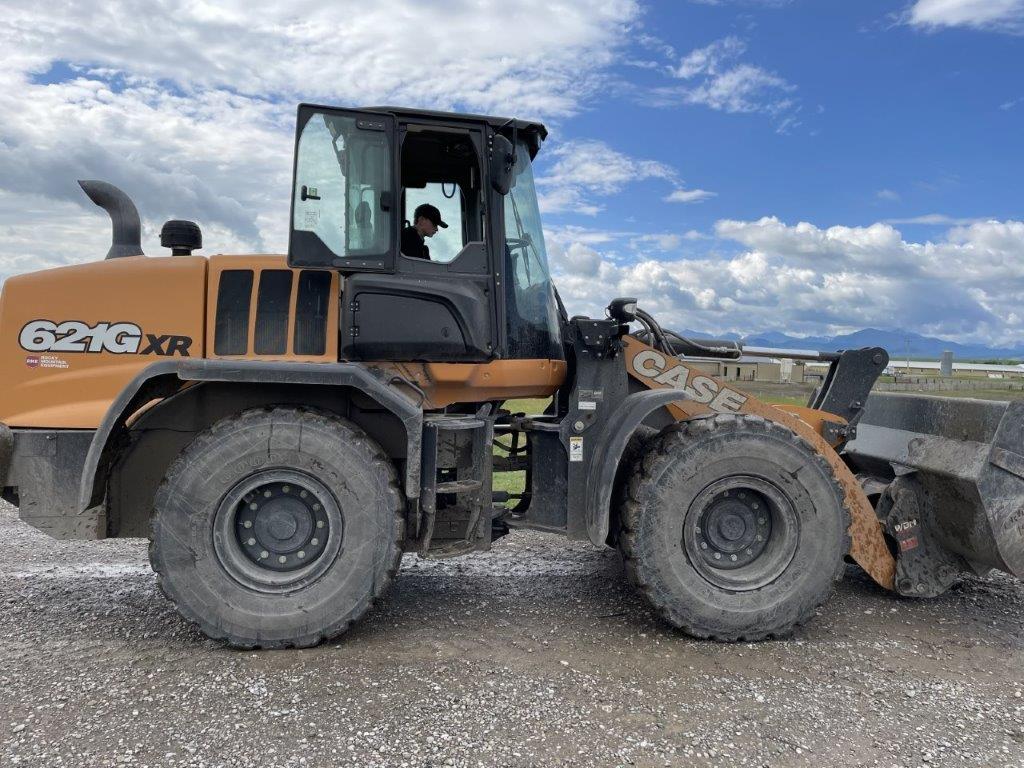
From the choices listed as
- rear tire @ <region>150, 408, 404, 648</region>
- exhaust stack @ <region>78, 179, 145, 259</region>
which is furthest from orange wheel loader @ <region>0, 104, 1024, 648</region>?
exhaust stack @ <region>78, 179, 145, 259</region>

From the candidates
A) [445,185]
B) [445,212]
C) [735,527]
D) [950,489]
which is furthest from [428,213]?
[950,489]

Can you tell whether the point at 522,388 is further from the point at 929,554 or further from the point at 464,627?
the point at 929,554

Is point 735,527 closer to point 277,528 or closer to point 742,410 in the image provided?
point 742,410

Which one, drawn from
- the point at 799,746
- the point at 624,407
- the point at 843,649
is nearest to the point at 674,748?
the point at 799,746

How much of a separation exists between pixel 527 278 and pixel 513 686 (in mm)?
2385

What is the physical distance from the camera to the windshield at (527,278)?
458cm

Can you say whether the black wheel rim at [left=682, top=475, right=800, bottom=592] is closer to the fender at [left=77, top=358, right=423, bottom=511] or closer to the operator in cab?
the fender at [left=77, top=358, right=423, bottom=511]

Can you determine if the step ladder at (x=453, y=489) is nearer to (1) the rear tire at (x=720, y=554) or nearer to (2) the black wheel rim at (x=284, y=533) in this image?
(2) the black wheel rim at (x=284, y=533)

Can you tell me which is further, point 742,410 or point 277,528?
point 742,410

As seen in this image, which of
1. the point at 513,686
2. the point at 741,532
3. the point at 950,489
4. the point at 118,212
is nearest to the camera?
the point at 513,686

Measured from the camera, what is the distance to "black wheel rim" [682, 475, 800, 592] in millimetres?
4363

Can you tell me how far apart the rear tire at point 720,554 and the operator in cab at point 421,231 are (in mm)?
1825

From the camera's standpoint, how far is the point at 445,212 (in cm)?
471

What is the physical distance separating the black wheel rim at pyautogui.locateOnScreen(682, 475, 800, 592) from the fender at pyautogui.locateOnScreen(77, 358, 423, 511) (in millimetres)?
1677
